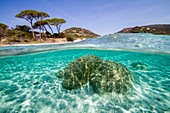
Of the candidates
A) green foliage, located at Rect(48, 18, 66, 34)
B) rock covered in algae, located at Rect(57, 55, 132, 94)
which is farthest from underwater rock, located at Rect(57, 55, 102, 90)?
green foliage, located at Rect(48, 18, 66, 34)

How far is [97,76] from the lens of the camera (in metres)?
4.43

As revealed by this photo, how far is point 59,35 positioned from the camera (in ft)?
128

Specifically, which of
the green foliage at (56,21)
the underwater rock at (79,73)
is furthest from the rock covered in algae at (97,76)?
the green foliage at (56,21)

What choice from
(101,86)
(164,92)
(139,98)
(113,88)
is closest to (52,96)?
(101,86)

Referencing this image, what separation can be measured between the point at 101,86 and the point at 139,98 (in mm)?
1349

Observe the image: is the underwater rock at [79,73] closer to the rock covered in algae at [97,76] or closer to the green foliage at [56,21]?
the rock covered in algae at [97,76]

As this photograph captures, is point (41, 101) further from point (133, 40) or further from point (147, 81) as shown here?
point (133, 40)

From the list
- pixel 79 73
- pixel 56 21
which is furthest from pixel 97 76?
pixel 56 21

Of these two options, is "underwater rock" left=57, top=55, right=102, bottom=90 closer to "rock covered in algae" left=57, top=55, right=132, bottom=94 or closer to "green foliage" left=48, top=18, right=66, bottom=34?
"rock covered in algae" left=57, top=55, right=132, bottom=94

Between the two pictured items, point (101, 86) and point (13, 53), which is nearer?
point (101, 86)

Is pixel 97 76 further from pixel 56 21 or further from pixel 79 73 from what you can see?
pixel 56 21

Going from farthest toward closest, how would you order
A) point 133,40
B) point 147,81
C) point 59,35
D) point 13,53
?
1. point 59,35
2. point 133,40
3. point 13,53
4. point 147,81

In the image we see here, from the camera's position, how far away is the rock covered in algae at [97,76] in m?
4.14

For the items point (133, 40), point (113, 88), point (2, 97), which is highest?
point (133, 40)
